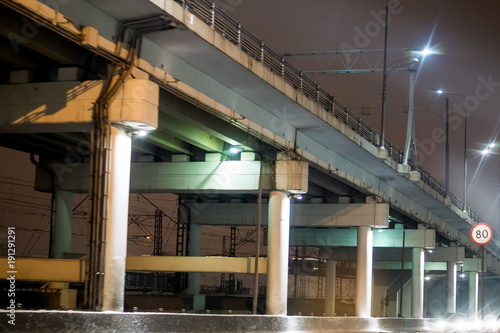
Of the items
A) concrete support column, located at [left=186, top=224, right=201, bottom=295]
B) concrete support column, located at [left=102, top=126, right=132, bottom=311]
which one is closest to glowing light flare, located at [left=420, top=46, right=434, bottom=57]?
concrete support column, located at [left=186, top=224, right=201, bottom=295]

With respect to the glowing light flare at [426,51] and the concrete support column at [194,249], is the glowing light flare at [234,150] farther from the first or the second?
the concrete support column at [194,249]

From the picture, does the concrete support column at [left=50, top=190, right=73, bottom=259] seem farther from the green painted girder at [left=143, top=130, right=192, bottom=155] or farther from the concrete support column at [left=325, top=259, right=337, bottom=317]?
the concrete support column at [left=325, top=259, right=337, bottom=317]

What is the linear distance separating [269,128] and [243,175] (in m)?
3.80

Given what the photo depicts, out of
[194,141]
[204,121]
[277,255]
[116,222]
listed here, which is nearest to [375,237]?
[277,255]

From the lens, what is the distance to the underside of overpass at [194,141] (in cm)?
2167

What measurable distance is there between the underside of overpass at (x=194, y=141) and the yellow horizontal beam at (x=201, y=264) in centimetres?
6

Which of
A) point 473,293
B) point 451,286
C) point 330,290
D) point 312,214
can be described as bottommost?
point 473,293

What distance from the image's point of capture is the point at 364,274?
48969mm

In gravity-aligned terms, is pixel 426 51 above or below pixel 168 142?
above

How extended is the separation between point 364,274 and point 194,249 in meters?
12.5

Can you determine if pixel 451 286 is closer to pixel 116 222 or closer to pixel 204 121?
pixel 204 121

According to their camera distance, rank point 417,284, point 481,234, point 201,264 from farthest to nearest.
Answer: point 417,284, point 201,264, point 481,234

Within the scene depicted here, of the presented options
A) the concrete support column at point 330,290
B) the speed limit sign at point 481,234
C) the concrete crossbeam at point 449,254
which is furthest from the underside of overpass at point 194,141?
the concrete support column at point 330,290

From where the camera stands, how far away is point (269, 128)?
32.9 meters
